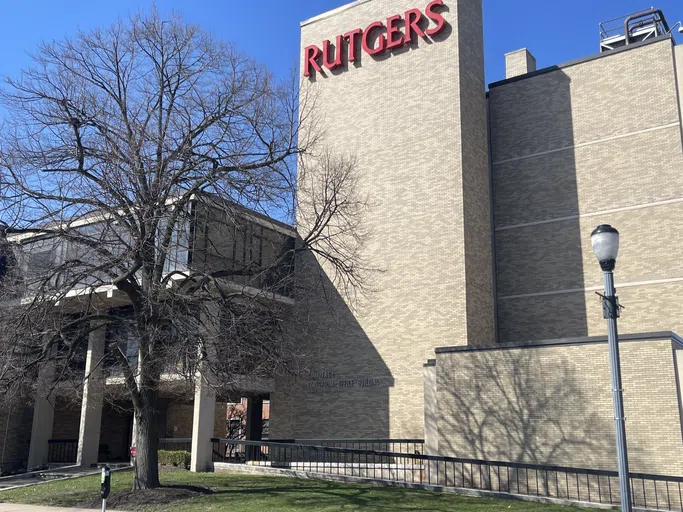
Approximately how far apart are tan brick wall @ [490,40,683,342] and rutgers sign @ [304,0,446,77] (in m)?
4.66

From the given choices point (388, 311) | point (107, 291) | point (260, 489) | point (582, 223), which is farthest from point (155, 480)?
point (582, 223)

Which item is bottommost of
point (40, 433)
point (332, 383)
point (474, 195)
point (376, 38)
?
point (40, 433)

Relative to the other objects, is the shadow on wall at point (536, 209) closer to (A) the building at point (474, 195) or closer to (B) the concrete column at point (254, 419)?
(A) the building at point (474, 195)

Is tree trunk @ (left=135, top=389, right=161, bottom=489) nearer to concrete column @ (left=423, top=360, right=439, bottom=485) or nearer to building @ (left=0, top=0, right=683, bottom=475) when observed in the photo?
building @ (left=0, top=0, right=683, bottom=475)

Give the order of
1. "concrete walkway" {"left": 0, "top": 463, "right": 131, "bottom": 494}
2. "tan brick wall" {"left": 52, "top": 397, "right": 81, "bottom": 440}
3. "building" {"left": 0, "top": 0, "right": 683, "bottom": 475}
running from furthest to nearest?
"tan brick wall" {"left": 52, "top": 397, "right": 81, "bottom": 440}, "building" {"left": 0, "top": 0, "right": 683, "bottom": 475}, "concrete walkway" {"left": 0, "top": 463, "right": 131, "bottom": 494}

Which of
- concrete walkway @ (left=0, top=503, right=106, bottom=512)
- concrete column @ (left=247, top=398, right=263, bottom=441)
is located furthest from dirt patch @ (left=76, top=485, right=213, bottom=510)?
concrete column @ (left=247, top=398, right=263, bottom=441)

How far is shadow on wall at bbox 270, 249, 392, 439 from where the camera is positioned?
26.9m

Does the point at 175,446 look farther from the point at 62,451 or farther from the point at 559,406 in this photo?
the point at 559,406

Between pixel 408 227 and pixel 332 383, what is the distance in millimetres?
6839

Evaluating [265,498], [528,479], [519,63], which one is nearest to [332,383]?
[528,479]

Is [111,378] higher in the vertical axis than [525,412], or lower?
higher

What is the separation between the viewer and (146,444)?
57.0ft

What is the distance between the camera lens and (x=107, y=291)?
26.0m

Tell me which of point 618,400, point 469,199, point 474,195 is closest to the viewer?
point 618,400
